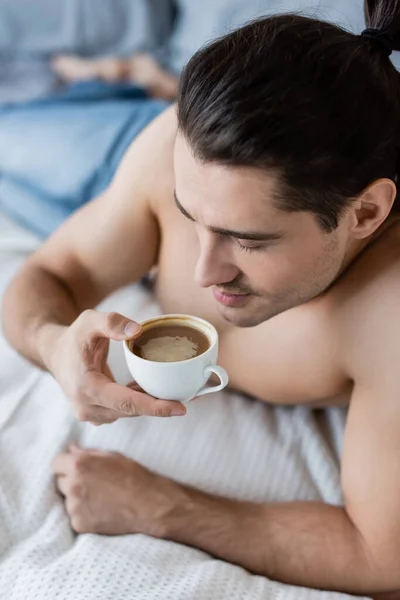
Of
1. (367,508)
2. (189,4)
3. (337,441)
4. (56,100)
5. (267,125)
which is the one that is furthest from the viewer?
(189,4)

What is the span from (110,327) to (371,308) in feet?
1.11

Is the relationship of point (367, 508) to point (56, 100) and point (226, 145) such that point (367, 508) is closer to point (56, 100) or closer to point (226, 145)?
point (226, 145)

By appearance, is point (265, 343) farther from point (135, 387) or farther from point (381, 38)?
point (381, 38)

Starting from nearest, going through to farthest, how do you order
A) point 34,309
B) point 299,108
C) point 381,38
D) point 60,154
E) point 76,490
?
point 299,108 < point 381,38 < point 76,490 < point 34,309 < point 60,154

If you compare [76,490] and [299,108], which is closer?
[299,108]

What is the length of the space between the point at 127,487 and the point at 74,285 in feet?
1.17

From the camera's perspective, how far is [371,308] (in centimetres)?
92

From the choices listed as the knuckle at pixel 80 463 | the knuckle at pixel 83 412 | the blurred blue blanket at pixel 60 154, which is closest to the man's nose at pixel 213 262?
the knuckle at pixel 83 412

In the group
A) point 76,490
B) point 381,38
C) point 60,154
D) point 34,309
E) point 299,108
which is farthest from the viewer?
point 60,154

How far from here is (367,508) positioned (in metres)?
0.89

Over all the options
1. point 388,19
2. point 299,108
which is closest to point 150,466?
point 299,108

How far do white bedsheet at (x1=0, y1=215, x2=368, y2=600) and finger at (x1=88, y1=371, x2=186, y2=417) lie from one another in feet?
0.64

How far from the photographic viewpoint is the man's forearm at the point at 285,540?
0.92 meters

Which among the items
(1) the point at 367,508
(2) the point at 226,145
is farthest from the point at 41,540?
(2) the point at 226,145
